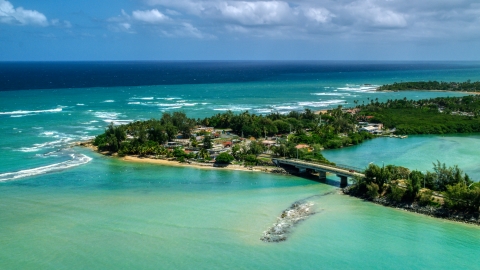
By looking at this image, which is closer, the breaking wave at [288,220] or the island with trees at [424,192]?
the breaking wave at [288,220]

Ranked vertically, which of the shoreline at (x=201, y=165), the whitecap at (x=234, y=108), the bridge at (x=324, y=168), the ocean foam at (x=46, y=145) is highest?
the whitecap at (x=234, y=108)

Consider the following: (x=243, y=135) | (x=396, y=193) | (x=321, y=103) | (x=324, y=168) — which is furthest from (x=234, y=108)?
(x=396, y=193)

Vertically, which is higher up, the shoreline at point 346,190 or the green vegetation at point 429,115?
the green vegetation at point 429,115

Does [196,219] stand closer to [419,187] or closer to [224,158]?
[224,158]

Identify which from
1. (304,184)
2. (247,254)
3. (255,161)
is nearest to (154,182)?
(255,161)

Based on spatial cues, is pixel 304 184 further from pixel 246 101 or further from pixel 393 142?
pixel 246 101

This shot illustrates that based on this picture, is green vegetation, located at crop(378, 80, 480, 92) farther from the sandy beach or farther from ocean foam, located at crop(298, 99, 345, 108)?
the sandy beach

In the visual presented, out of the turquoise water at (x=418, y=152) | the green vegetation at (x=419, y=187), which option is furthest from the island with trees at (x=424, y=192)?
the turquoise water at (x=418, y=152)

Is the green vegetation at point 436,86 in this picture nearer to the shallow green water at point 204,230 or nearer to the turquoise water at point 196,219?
the turquoise water at point 196,219
